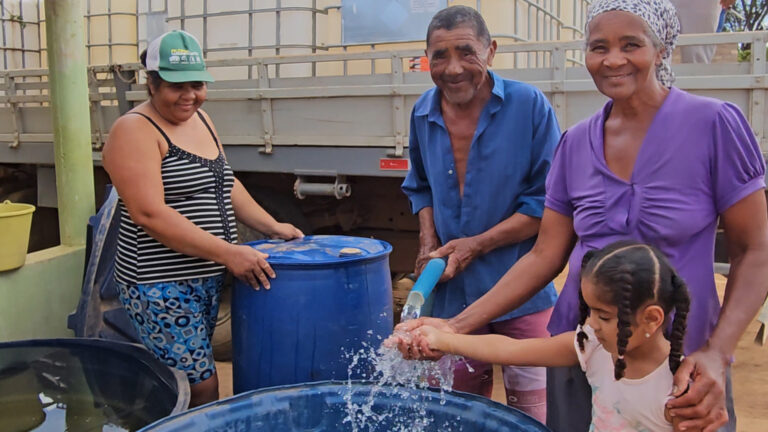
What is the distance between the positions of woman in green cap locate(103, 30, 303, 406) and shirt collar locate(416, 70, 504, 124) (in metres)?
0.66

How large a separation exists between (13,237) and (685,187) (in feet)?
9.42

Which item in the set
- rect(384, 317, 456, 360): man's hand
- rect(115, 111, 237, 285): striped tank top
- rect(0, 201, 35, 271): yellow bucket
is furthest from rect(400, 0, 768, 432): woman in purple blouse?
rect(0, 201, 35, 271): yellow bucket

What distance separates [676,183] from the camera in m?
1.37

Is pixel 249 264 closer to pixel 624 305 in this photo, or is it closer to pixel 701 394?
pixel 624 305

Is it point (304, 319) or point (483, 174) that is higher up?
point (483, 174)

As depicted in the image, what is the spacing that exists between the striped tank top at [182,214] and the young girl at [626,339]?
1110mm

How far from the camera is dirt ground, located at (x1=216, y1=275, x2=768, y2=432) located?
11.5ft

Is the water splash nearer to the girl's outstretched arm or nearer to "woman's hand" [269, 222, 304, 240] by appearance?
the girl's outstretched arm

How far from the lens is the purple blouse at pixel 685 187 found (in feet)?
4.37

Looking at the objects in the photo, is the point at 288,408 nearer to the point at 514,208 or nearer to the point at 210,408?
the point at 210,408

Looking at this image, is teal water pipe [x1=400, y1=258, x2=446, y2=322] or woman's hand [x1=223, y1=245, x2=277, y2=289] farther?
woman's hand [x1=223, y1=245, x2=277, y2=289]

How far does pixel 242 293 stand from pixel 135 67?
3.08 metres

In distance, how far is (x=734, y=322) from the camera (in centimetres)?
134

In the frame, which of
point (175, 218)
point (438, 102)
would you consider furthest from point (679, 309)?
point (175, 218)
